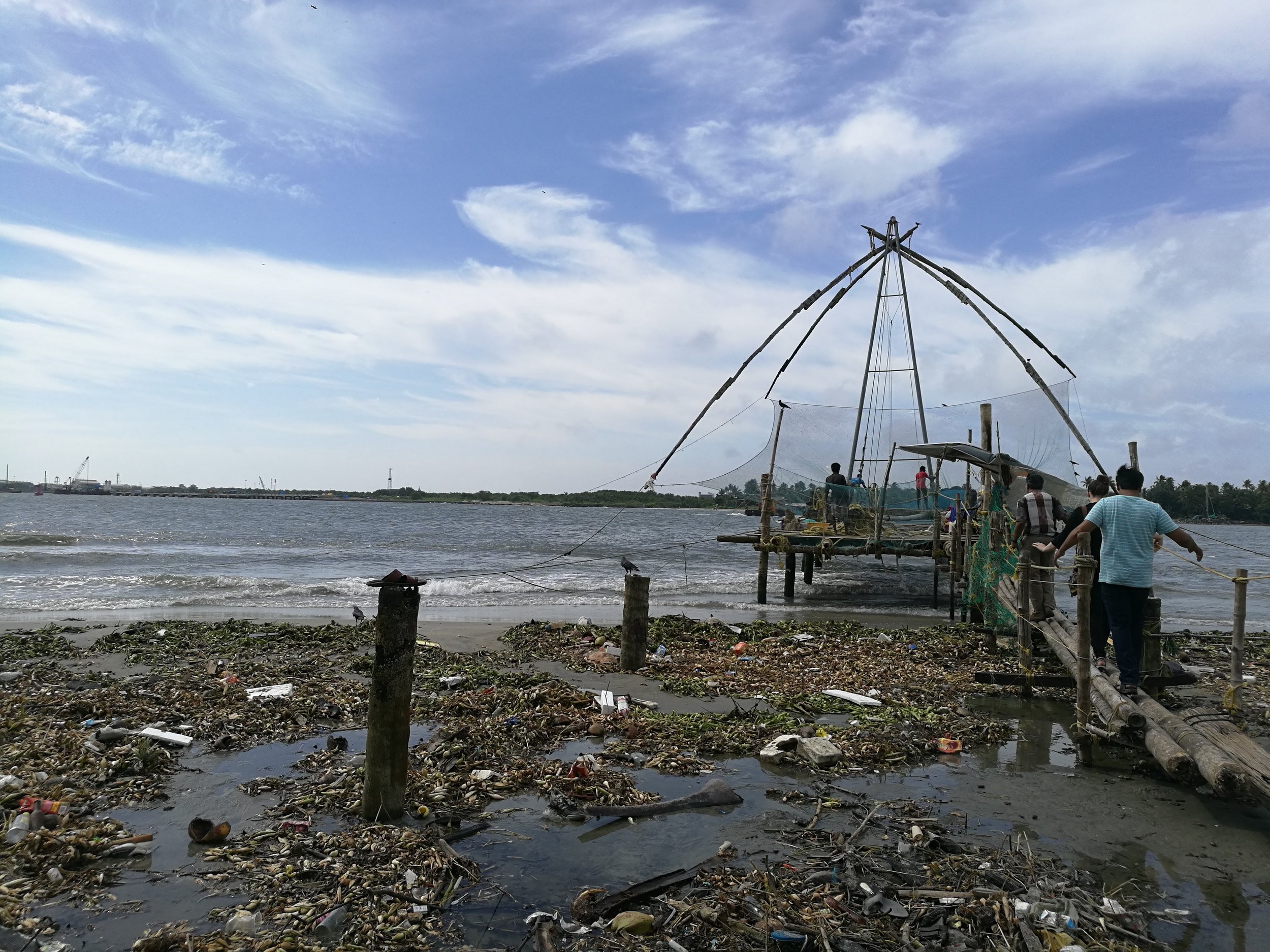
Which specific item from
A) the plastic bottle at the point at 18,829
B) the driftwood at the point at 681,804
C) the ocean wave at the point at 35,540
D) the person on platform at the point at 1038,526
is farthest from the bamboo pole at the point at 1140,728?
the ocean wave at the point at 35,540

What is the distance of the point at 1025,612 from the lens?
8172 millimetres

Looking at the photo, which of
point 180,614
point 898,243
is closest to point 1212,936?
point 898,243

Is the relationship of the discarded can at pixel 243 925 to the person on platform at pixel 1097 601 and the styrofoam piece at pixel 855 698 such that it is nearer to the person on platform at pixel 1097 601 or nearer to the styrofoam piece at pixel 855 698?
the styrofoam piece at pixel 855 698

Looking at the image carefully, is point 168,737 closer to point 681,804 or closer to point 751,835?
point 681,804

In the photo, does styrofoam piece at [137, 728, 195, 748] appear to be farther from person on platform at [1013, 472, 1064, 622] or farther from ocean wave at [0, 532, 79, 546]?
ocean wave at [0, 532, 79, 546]

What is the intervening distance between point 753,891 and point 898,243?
13.4m

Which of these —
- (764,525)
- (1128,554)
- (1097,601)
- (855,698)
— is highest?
(1128,554)

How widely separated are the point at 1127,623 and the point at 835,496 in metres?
12.3

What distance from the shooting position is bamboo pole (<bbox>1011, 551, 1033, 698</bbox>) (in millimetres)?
8039

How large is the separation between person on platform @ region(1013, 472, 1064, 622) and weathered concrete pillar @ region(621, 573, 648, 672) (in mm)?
4319

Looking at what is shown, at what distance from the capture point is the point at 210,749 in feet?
21.7

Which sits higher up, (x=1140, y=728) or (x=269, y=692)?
(x=1140, y=728)

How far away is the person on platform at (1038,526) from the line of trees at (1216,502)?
114ft

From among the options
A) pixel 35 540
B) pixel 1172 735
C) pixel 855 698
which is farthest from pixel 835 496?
pixel 35 540
